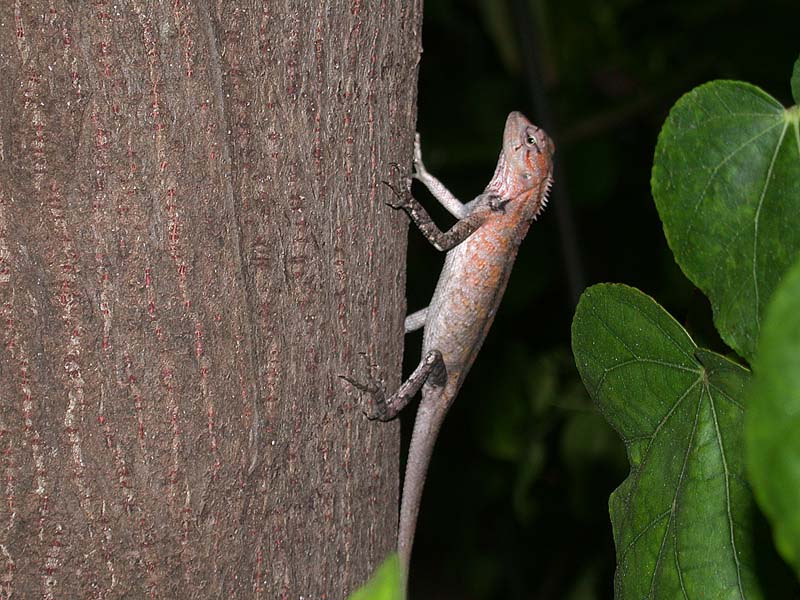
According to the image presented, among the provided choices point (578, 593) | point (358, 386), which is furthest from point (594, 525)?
point (358, 386)

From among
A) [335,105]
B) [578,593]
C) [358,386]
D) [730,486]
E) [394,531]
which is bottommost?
[578,593]

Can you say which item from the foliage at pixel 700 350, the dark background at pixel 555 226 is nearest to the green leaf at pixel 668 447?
the foliage at pixel 700 350

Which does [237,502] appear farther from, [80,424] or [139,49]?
[139,49]

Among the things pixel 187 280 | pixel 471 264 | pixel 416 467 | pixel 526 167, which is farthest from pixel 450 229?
pixel 187 280

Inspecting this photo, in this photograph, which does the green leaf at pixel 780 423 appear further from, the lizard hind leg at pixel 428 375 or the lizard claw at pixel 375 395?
the lizard hind leg at pixel 428 375

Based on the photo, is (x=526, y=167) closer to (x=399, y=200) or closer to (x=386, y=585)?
(x=399, y=200)

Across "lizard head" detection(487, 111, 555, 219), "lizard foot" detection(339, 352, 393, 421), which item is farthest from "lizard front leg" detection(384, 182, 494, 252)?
"lizard foot" detection(339, 352, 393, 421)

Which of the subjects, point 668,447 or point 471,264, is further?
point 471,264
